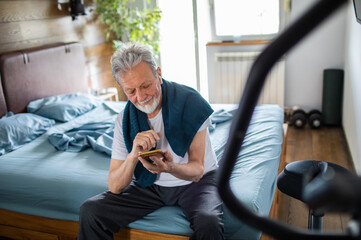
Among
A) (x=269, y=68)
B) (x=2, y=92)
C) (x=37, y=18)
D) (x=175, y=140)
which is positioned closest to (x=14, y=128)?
(x=2, y=92)

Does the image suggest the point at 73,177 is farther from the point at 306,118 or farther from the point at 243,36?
the point at 243,36

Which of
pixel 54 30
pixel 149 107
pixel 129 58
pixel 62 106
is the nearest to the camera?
pixel 129 58

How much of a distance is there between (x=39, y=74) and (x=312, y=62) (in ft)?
8.76

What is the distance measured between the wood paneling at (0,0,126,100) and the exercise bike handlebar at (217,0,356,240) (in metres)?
2.96

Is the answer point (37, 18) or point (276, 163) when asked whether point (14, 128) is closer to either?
point (37, 18)

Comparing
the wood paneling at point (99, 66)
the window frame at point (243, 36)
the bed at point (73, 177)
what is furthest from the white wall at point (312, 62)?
the wood paneling at point (99, 66)

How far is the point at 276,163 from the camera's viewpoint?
2068mm

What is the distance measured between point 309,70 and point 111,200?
292cm

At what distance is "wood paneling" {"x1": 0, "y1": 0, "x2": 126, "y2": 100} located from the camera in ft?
9.77

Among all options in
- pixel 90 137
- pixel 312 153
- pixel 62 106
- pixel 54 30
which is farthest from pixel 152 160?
pixel 54 30

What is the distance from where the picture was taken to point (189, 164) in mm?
1566

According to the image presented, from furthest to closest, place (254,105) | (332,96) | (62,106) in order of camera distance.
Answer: (332,96) < (62,106) < (254,105)

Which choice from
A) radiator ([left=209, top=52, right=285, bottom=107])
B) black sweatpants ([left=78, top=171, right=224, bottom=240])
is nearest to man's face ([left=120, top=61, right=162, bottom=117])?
black sweatpants ([left=78, top=171, right=224, bottom=240])

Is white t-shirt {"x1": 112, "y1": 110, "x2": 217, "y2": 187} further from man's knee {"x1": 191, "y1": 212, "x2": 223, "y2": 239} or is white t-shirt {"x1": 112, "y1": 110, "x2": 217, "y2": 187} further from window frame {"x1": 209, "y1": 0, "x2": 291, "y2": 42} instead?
window frame {"x1": 209, "y1": 0, "x2": 291, "y2": 42}
